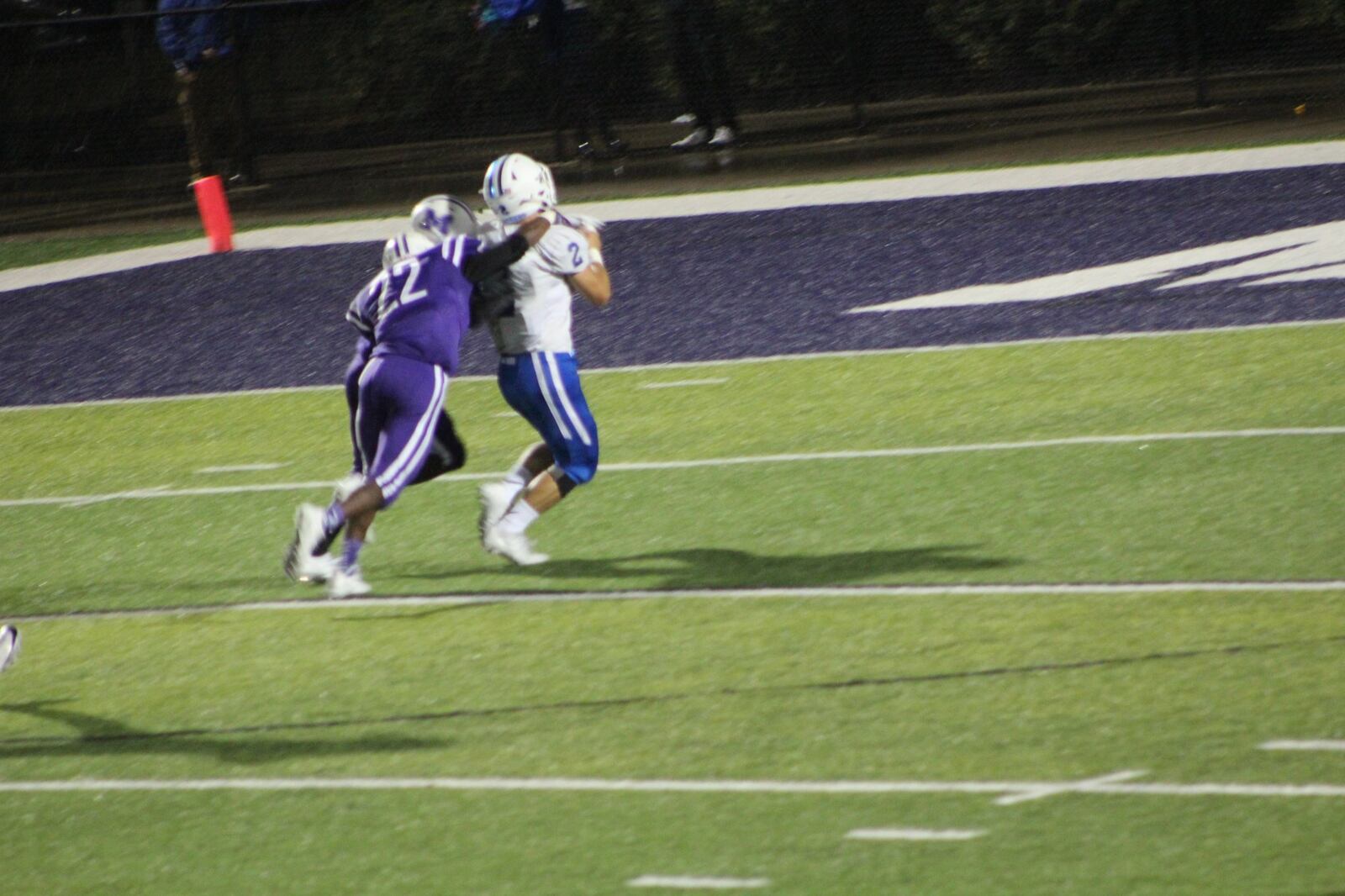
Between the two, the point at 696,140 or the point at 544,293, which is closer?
the point at 544,293

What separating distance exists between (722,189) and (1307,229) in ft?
21.3

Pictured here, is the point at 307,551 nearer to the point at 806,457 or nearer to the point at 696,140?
the point at 806,457

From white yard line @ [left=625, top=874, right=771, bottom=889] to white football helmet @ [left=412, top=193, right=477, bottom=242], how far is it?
354cm

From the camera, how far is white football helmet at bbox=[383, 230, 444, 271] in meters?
8.17

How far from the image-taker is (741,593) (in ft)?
26.1

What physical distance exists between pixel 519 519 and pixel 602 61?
54.9ft

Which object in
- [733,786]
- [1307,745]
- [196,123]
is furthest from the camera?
[196,123]

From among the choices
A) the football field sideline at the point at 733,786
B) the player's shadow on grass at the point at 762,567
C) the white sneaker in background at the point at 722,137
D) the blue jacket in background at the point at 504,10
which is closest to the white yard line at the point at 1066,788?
the football field sideline at the point at 733,786

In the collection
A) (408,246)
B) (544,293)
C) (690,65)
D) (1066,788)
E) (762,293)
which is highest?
(408,246)

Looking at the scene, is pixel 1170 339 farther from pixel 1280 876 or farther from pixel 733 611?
pixel 1280 876

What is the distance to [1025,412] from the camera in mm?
10539

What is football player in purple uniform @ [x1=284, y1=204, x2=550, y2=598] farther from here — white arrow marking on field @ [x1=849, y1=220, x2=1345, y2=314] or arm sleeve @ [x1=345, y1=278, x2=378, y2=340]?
white arrow marking on field @ [x1=849, y1=220, x2=1345, y2=314]

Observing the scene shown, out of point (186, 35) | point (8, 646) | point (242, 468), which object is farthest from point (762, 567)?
point (186, 35)

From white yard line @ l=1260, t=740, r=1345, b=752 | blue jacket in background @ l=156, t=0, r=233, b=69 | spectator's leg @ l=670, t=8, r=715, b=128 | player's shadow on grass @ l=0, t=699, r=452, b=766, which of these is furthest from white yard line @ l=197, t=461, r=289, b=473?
blue jacket in background @ l=156, t=0, r=233, b=69
